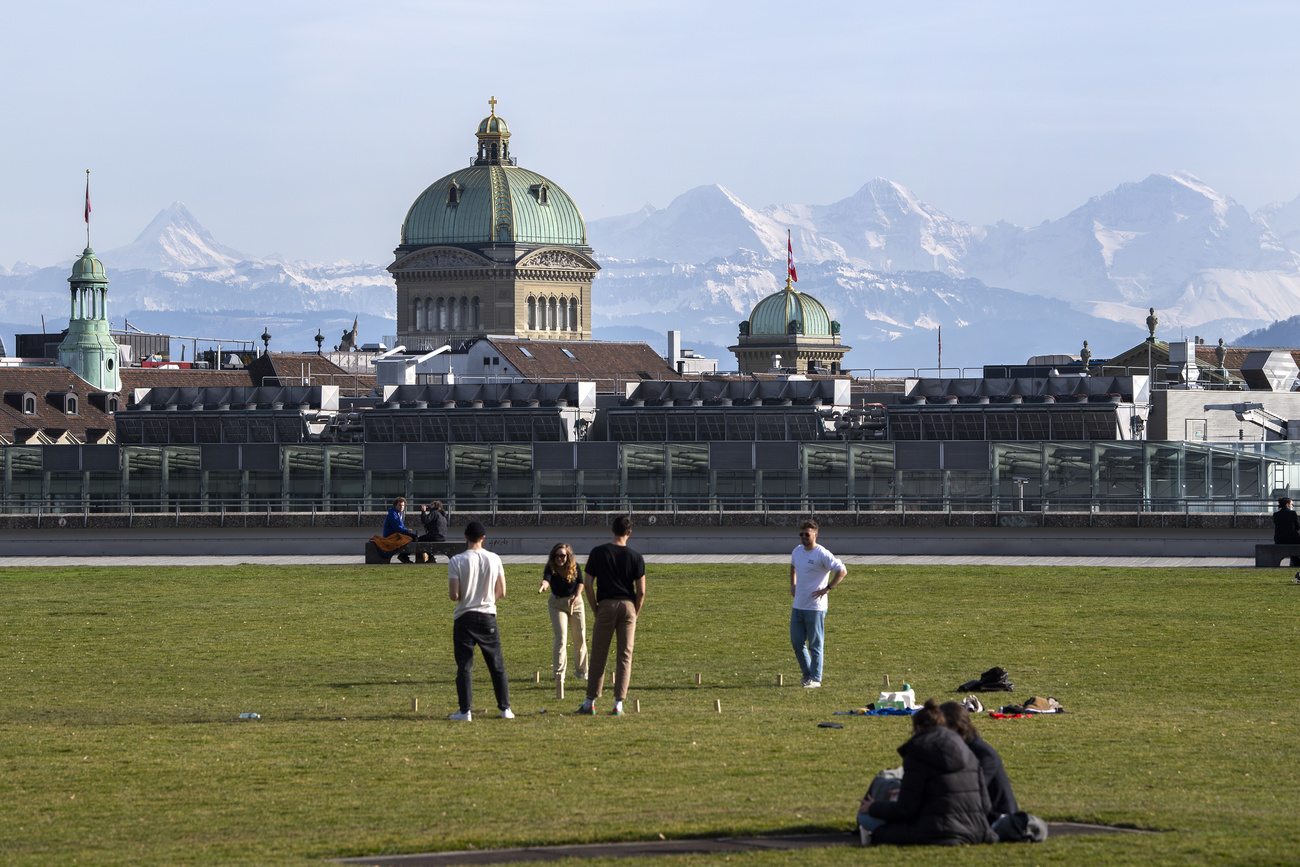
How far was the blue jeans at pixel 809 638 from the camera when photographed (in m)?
22.1

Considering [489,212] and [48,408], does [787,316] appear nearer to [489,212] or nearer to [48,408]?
[489,212]

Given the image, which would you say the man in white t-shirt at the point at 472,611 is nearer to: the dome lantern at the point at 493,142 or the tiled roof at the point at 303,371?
the tiled roof at the point at 303,371

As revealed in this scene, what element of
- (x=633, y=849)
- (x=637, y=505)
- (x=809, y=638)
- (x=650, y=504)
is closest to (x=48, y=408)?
(x=637, y=505)

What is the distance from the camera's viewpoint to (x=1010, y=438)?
2552 inches

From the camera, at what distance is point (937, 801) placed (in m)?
13.6

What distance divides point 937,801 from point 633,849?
227 cm

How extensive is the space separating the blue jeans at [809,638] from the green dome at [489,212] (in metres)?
145

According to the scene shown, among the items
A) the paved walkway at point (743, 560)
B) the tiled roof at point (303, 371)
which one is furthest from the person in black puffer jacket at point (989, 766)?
the tiled roof at point (303, 371)

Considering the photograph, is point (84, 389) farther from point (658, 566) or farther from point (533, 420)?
point (658, 566)

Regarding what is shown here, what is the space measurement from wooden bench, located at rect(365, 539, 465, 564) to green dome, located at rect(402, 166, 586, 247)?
394 feet

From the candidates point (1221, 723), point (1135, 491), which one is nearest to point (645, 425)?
Answer: point (1135, 491)

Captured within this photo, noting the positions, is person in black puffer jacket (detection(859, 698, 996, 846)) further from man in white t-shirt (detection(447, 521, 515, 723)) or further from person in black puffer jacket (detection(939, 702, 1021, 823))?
man in white t-shirt (detection(447, 521, 515, 723))

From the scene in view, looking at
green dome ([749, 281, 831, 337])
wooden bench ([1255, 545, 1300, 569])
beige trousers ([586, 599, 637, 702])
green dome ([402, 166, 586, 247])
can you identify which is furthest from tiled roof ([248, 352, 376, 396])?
beige trousers ([586, 599, 637, 702])

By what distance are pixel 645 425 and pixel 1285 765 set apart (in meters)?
54.2
